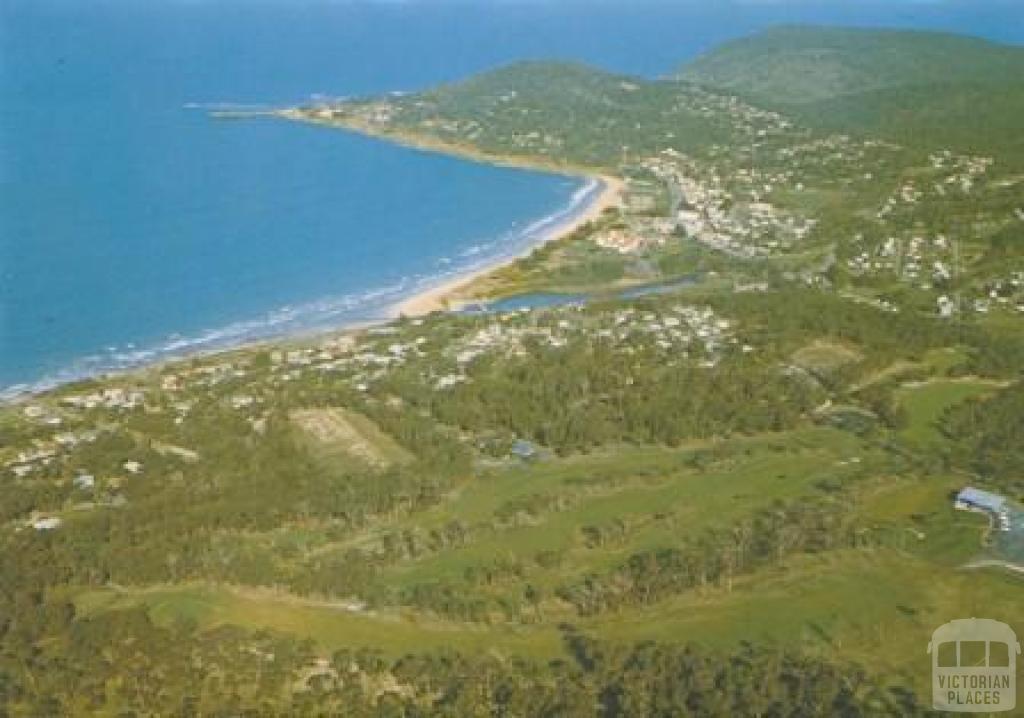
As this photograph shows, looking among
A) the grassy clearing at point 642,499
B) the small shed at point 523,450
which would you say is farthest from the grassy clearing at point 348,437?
the grassy clearing at point 642,499

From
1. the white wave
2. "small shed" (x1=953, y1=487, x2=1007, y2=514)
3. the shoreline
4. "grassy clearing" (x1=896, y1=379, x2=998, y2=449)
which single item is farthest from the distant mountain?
"small shed" (x1=953, y1=487, x2=1007, y2=514)

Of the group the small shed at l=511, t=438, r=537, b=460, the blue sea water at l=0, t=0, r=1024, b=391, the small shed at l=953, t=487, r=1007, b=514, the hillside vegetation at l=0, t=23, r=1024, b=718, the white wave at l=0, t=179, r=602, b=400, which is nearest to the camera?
the hillside vegetation at l=0, t=23, r=1024, b=718

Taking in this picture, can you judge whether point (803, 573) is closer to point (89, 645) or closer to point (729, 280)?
point (89, 645)

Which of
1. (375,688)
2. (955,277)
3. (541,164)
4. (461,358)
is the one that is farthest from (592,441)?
(541,164)

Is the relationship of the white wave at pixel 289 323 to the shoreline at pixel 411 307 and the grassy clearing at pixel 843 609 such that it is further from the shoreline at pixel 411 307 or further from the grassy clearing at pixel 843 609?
the grassy clearing at pixel 843 609

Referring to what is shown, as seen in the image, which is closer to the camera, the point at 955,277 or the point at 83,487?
the point at 83,487

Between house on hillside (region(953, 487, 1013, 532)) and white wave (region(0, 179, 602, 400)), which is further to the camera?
white wave (region(0, 179, 602, 400))

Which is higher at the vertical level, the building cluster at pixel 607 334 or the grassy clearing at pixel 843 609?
the building cluster at pixel 607 334

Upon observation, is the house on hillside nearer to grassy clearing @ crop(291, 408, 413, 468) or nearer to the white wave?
grassy clearing @ crop(291, 408, 413, 468)

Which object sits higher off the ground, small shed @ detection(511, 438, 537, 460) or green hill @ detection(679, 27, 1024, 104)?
green hill @ detection(679, 27, 1024, 104)
